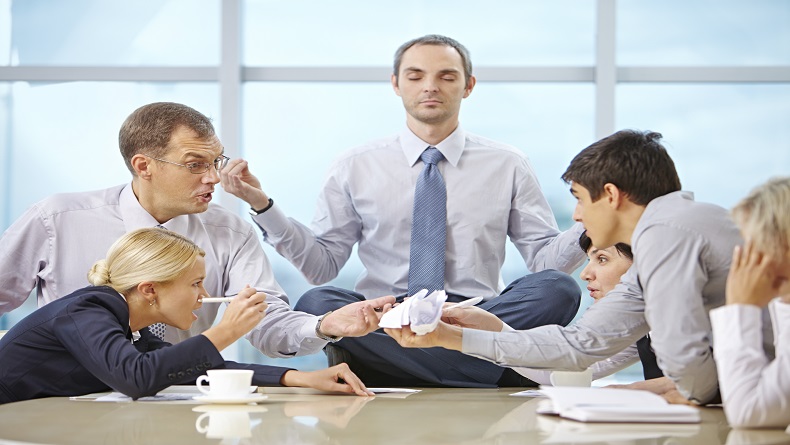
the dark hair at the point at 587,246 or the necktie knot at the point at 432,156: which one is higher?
the necktie knot at the point at 432,156

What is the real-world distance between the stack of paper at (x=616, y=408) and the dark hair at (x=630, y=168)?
1.77 feet

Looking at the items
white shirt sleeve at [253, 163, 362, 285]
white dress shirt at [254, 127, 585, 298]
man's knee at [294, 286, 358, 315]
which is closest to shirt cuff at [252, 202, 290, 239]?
white dress shirt at [254, 127, 585, 298]

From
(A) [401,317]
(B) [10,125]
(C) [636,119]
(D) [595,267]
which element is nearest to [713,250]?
(A) [401,317]

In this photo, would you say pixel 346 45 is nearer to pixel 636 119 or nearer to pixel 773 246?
pixel 636 119

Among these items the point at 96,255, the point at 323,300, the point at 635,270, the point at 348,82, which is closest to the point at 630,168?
the point at 635,270

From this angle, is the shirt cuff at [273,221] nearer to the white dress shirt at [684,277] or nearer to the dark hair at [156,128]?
the dark hair at [156,128]

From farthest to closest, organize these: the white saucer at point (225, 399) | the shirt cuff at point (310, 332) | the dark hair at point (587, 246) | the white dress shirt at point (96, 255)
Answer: the dark hair at point (587, 246), the white dress shirt at point (96, 255), the shirt cuff at point (310, 332), the white saucer at point (225, 399)

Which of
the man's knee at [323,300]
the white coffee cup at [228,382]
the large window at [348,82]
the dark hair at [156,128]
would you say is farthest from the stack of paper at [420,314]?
the large window at [348,82]

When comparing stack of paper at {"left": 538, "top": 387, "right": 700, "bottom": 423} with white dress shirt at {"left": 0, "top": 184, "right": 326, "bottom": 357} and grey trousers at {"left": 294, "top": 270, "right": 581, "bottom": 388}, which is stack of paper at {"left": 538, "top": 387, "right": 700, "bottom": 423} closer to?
white dress shirt at {"left": 0, "top": 184, "right": 326, "bottom": 357}

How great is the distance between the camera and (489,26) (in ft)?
19.1

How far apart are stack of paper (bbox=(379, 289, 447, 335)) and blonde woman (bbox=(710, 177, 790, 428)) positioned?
67 centimetres

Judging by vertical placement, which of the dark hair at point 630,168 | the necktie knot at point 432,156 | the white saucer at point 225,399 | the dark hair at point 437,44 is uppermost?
the dark hair at point 437,44

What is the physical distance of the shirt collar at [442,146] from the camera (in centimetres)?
380

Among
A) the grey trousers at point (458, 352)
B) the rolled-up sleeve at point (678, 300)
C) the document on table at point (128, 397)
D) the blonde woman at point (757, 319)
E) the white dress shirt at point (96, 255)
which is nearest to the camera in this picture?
the blonde woman at point (757, 319)
